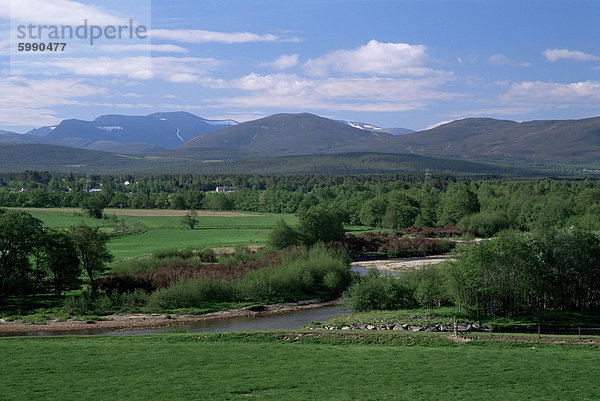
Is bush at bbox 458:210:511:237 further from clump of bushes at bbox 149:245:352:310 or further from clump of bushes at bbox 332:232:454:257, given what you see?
clump of bushes at bbox 149:245:352:310

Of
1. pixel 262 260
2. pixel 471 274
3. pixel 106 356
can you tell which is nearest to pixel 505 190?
pixel 262 260

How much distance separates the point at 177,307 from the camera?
2042 inches

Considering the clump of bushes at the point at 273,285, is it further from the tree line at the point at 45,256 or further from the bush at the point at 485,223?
the bush at the point at 485,223

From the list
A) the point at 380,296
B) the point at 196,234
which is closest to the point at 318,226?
the point at 196,234

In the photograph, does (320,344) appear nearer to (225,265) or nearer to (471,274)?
(471,274)

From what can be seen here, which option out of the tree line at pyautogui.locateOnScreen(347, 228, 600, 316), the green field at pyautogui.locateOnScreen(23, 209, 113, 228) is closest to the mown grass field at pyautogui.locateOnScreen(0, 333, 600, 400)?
the tree line at pyautogui.locateOnScreen(347, 228, 600, 316)

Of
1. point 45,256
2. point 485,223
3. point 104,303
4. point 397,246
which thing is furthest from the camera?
point 485,223

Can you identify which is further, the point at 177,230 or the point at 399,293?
the point at 177,230

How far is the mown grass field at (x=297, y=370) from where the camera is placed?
911 inches

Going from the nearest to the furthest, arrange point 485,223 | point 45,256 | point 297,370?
point 297,370
point 45,256
point 485,223

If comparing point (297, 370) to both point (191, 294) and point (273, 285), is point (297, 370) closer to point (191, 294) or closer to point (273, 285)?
point (191, 294)

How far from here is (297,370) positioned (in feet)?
87.9

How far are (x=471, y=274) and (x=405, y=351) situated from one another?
49.0ft

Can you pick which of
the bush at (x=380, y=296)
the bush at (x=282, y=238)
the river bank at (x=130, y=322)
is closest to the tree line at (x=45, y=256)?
the river bank at (x=130, y=322)
